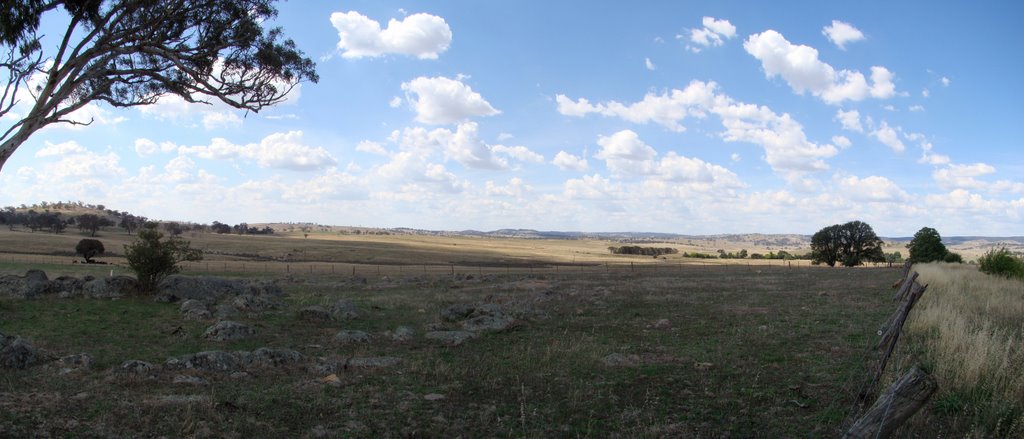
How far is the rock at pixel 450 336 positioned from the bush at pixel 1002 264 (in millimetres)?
31193

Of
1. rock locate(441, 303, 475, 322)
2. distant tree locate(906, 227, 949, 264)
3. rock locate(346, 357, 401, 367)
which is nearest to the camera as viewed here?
rock locate(346, 357, 401, 367)

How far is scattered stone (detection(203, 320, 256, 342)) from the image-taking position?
15.9m

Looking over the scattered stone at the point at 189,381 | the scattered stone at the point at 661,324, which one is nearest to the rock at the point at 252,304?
the scattered stone at the point at 189,381

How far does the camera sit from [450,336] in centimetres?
1630

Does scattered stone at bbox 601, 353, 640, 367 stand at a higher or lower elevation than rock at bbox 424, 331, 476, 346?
higher

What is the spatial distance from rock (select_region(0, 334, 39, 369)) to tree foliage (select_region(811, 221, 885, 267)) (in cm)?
11129

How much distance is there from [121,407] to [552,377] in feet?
25.0

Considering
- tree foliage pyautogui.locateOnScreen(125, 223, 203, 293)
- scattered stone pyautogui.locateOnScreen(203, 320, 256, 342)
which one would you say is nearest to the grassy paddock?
scattered stone pyautogui.locateOnScreen(203, 320, 256, 342)

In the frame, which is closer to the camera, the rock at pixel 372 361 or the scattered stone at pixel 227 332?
the rock at pixel 372 361

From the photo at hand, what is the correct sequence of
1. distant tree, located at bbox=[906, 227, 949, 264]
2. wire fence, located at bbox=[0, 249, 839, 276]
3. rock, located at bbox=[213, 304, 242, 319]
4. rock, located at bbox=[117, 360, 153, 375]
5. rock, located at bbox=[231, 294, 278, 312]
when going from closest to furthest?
rock, located at bbox=[117, 360, 153, 375], rock, located at bbox=[213, 304, 242, 319], rock, located at bbox=[231, 294, 278, 312], wire fence, located at bbox=[0, 249, 839, 276], distant tree, located at bbox=[906, 227, 949, 264]

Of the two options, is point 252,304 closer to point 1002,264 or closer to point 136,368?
point 136,368

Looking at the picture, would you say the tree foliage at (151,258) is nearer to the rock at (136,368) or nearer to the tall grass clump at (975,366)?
the rock at (136,368)

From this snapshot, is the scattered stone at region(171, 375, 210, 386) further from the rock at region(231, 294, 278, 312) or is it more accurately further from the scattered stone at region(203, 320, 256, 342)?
the rock at region(231, 294, 278, 312)

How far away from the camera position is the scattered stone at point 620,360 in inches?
492
